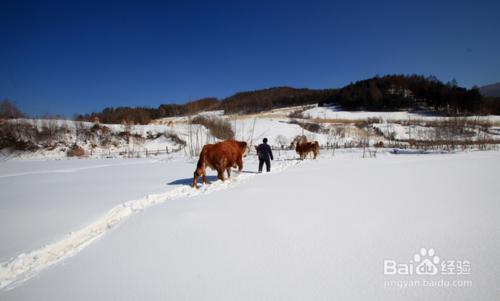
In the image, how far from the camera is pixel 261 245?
8.17 ft

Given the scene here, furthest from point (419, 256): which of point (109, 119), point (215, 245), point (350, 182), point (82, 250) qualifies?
point (109, 119)

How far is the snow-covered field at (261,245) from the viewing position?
1.83 m

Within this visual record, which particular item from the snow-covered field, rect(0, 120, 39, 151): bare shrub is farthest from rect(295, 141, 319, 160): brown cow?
rect(0, 120, 39, 151): bare shrub

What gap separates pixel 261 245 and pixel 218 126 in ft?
88.8

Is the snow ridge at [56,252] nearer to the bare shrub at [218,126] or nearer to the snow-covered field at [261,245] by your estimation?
the snow-covered field at [261,245]

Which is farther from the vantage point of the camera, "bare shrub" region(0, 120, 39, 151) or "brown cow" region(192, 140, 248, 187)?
"bare shrub" region(0, 120, 39, 151)

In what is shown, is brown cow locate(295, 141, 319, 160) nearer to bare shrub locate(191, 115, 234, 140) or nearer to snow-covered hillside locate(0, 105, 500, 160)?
snow-covered hillside locate(0, 105, 500, 160)

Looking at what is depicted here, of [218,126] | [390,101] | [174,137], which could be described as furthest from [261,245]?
[390,101]

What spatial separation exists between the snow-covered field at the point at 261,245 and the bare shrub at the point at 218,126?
2293 cm

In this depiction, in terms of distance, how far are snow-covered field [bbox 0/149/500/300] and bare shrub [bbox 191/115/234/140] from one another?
903 inches

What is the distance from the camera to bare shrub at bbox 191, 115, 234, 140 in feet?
89.7

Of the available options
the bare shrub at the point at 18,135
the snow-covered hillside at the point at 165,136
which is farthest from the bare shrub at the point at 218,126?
the bare shrub at the point at 18,135

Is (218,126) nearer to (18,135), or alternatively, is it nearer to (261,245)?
(18,135)

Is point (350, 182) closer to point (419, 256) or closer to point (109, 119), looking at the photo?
point (419, 256)
